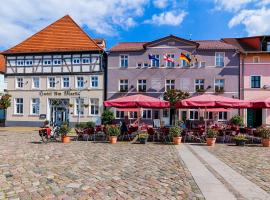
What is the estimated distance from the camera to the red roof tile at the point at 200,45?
104ft

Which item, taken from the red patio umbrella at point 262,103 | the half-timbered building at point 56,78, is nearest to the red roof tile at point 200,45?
the half-timbered building at point 56,78

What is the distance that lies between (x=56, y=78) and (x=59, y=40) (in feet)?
15.3

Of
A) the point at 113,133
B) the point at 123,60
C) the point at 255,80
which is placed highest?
the point at 123,60

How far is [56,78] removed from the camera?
3350cm

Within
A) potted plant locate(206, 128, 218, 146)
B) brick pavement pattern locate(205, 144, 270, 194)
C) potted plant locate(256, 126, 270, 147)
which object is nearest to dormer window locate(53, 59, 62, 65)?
potted plant locate(206, 128, 218, 146)

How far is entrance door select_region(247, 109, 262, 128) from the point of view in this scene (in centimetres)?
3172

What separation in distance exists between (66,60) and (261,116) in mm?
22384

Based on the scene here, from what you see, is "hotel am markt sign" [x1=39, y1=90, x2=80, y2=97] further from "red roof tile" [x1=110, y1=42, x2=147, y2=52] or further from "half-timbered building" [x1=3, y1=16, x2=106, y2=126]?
"red roof tile" [x1=110, y1=42, x2=147, y2=52]

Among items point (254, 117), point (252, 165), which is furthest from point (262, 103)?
point (254, 117)

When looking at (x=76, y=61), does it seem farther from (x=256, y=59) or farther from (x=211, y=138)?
(x=211, y=138)

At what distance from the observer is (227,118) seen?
31.0 meters

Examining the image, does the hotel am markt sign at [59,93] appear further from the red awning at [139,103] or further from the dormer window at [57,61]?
the red awning at [139,103]

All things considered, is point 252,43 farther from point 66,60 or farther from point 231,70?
point 66,60

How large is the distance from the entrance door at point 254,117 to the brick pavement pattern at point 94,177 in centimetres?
2298
